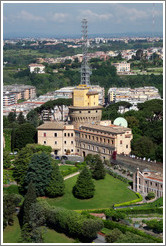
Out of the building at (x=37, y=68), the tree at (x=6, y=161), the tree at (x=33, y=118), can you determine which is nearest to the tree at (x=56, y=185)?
the tree at (x=6, y=161)

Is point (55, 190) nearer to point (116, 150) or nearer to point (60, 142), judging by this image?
point (116, 150)

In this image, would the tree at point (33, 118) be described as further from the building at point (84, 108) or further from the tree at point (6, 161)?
the tree at point (6, 161)

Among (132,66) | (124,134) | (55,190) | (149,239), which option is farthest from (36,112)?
(132,66)

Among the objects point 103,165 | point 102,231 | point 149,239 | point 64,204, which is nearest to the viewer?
point 149,239

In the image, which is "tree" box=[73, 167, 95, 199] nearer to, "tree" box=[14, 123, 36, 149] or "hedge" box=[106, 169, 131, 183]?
"hedge" box=[106, 169, 131, 183]

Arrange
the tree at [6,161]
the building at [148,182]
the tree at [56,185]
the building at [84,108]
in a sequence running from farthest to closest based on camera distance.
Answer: the building at [84,108] < the tree at [6,161] < the tree at [56,185] < the building at [148,182]

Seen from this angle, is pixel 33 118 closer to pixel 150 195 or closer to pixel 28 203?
pixel 150 195
